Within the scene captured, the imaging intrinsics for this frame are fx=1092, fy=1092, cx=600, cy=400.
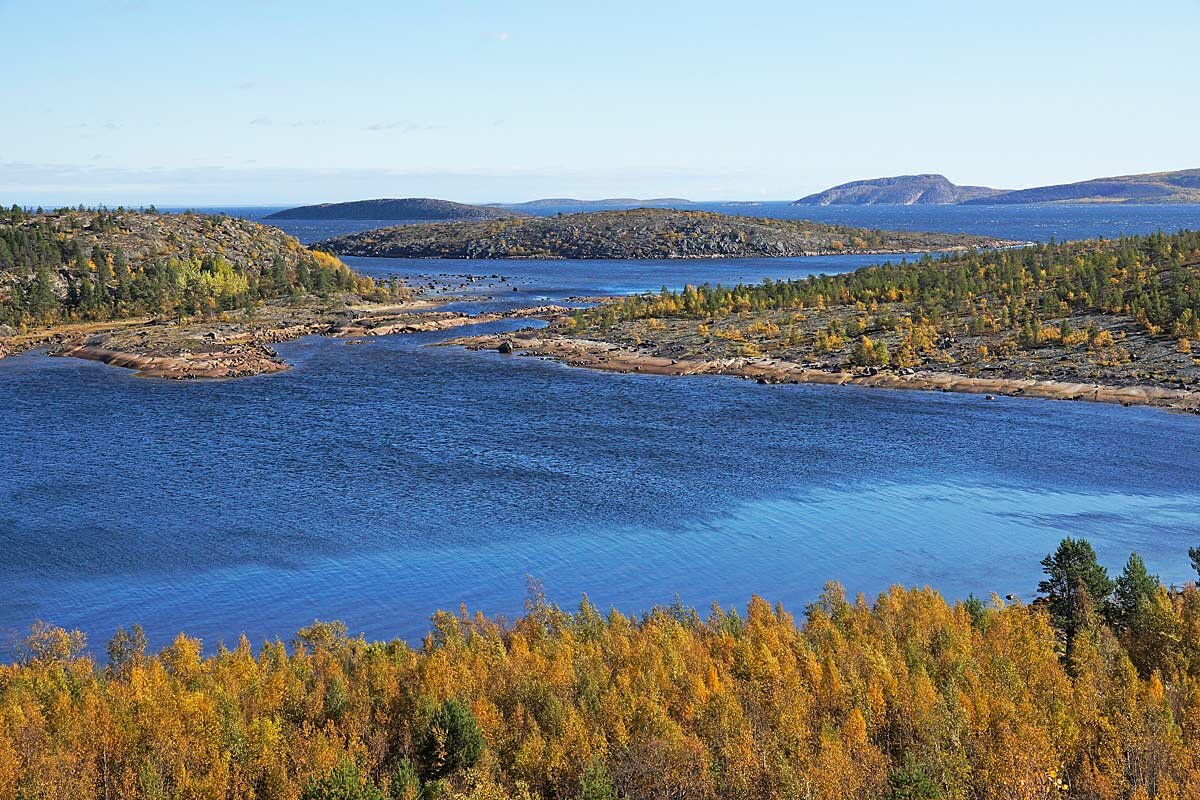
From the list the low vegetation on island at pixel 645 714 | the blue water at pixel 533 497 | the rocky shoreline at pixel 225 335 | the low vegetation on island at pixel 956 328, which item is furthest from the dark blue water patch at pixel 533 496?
the rocky shoreline at pixel 225 335

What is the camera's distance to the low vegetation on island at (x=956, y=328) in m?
122

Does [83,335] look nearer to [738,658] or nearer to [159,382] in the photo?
[159,382]

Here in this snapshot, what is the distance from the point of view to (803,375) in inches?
5108

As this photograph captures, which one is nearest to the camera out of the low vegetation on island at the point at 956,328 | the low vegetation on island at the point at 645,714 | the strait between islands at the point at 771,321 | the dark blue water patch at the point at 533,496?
the low vegetation on island at the point at 645,714

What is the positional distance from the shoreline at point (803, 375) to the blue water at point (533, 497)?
11.8 ft

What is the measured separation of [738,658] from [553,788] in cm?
1136

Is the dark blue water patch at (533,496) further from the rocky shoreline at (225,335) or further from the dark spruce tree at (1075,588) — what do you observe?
the rocky shoreline at (225,335)

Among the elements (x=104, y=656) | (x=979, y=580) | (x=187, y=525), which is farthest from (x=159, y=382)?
(x=979, y=580)

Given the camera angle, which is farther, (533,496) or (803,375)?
(803,375)

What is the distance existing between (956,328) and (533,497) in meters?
82.4

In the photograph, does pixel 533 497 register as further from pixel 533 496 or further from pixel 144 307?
pixel 144 307

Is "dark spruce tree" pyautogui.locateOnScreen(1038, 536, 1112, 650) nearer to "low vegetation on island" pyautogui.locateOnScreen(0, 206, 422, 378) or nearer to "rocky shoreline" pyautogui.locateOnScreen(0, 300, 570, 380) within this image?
"rocky shoreline" pyautogui.locateOnScreen(0, 300, 570, 380)

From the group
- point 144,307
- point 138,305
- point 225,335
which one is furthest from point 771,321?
point 138,305

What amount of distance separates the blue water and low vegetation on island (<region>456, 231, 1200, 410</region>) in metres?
9.66
